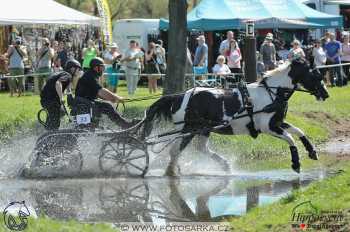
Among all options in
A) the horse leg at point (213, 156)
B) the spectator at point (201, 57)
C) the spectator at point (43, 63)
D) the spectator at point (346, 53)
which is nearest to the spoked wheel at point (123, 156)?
the horse leg at point (213, 156)

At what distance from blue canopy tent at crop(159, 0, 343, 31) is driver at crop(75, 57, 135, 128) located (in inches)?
643

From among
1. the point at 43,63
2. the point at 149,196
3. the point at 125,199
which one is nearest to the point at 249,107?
the point at 149,196

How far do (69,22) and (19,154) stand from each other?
45.0 feet

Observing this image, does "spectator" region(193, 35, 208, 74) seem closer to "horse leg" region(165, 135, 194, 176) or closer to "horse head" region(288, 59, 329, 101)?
"horse leg" region(165, 135, 194, 176)

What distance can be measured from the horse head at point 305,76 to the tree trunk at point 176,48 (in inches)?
177

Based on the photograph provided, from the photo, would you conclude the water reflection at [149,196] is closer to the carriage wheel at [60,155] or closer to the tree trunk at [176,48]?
the carriage wheel at [60,155]

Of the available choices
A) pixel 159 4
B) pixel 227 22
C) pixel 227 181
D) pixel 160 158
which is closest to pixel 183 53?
pixel 160 158

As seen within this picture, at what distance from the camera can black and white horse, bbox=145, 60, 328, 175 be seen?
45.9 ft

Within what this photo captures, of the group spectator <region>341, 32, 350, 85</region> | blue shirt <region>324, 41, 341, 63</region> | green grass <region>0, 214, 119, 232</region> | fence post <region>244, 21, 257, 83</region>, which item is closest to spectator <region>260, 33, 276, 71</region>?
blue shirt <region>324, 41, 341, 63</region>

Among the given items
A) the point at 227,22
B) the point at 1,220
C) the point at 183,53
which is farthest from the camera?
the point at 227,22

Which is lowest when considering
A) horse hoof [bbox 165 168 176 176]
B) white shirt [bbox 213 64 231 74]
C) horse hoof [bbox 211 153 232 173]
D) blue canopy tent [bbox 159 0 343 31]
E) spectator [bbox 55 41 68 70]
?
horse hoof [bbox 165 168 176 176]

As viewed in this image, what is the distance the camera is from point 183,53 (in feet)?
61.1

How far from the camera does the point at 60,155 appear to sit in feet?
47.1

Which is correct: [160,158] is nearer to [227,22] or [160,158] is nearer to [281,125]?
[281,125]
